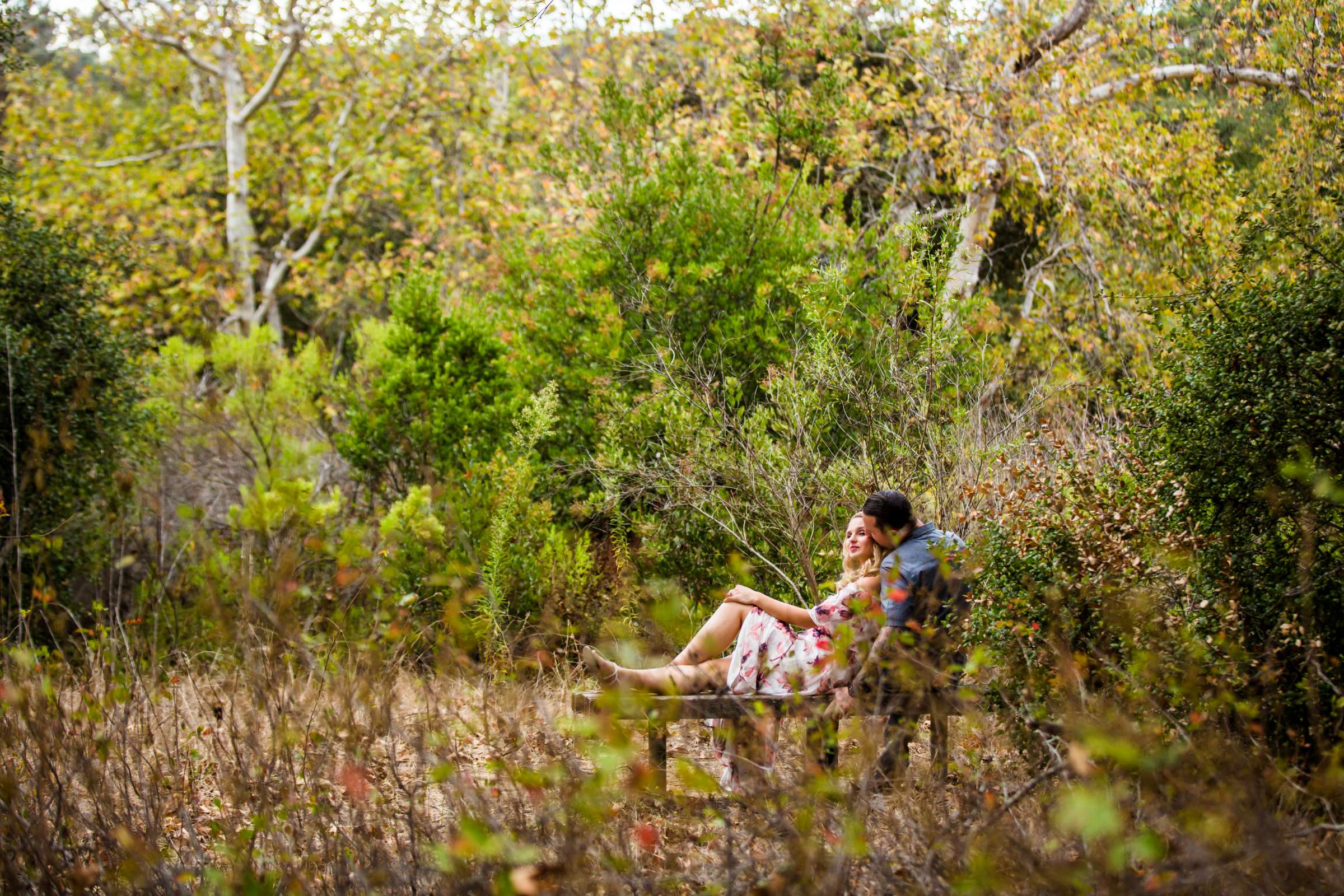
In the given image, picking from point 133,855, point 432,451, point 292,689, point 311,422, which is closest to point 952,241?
point 432,451

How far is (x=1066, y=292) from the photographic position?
39.3ft

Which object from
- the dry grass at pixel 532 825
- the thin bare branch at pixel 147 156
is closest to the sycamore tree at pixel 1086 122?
the dry grass at pixel 532 825

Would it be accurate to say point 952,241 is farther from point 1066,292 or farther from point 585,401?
point 1066,292

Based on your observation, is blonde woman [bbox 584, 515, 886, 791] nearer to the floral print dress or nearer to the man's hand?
the floral print dress

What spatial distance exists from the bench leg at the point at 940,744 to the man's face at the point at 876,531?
3.38ft

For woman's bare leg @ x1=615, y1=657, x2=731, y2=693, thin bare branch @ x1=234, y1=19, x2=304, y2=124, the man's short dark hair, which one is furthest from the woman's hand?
thin bare branch @ x1=234, y1=19, x2=304, y2=124

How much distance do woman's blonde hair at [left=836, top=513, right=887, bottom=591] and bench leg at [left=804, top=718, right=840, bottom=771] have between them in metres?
1.15

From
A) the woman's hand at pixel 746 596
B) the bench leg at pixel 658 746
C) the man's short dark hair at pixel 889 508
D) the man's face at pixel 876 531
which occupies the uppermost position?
the man's short dark hair at pixel 889 508

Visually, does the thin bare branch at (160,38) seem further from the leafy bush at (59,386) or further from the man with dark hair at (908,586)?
the man with dark hair at (908,586)

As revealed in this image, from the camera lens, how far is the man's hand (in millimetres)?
3525

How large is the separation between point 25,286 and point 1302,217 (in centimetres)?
746

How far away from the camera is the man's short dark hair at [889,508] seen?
4512mm

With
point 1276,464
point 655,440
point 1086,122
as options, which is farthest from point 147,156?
point 1276,464

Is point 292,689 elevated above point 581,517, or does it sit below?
above
